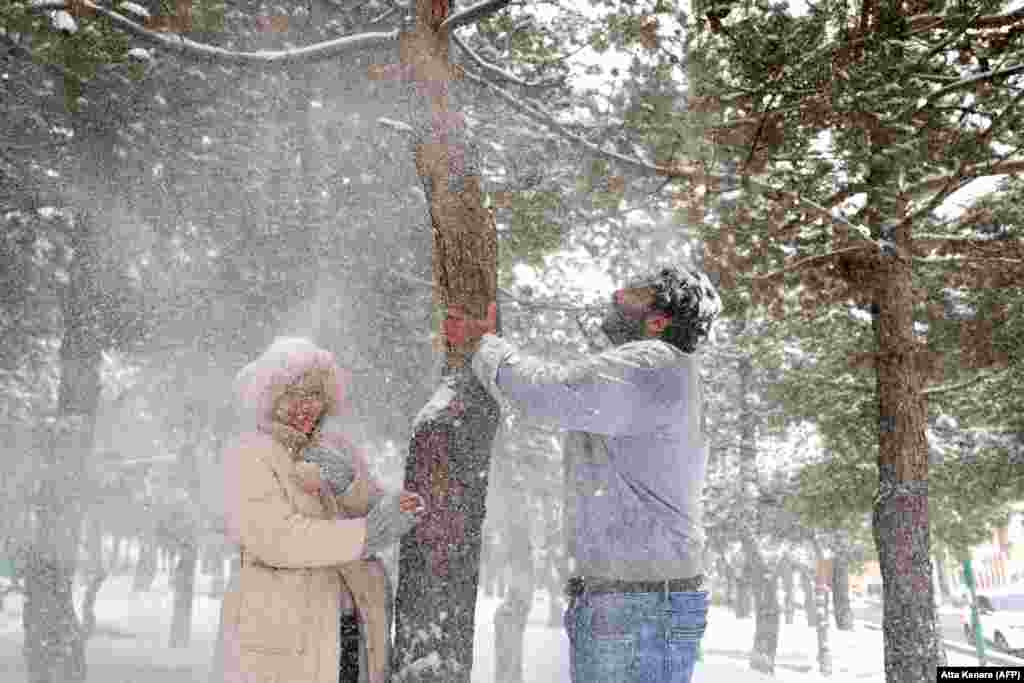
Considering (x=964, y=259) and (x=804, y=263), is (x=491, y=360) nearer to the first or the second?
(x=804, y=263)

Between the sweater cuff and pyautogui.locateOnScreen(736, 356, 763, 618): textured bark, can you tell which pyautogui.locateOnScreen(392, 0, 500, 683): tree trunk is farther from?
pyautogui.locateOnScreen(736, 356, 763, 618): textured bark

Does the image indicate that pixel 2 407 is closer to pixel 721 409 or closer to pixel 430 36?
pixel 430 36

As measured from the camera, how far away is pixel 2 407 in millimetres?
13461

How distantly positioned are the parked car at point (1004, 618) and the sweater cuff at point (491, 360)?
27795 millimetres

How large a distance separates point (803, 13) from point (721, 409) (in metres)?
16.2

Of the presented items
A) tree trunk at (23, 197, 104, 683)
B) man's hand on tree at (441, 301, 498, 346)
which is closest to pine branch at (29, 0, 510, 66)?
man's hand on tree at (441, 301, 498, 346)

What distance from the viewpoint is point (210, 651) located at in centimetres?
→ 2055

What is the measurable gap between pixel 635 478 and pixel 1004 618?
29505mm

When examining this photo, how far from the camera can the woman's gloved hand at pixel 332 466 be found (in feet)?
10.0

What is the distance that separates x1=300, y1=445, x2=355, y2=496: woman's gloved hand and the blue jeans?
38.5 inches

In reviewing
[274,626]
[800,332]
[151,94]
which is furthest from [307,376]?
[800,332]

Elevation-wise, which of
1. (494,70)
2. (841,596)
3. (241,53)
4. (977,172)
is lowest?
(841,596)

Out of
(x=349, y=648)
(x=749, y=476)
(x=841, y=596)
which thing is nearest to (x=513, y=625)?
(x=749, y=476)

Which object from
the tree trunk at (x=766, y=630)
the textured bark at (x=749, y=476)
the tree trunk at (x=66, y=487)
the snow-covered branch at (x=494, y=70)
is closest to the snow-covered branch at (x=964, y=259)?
the snow-covered branch at (x=494, y=70)
